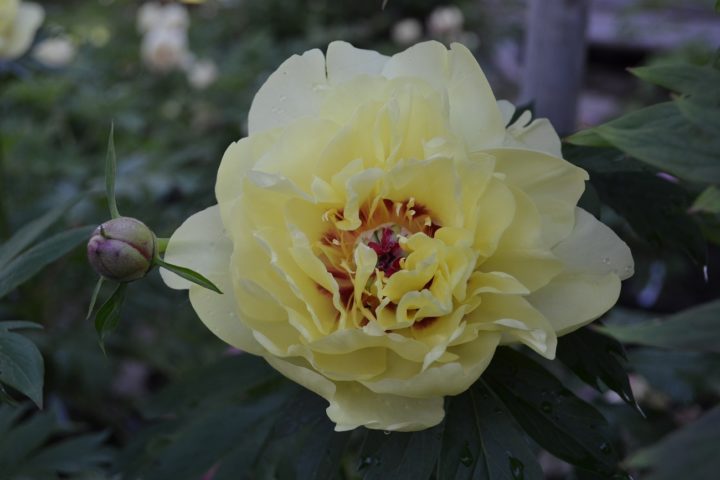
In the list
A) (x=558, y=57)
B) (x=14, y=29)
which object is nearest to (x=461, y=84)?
(x=558, y=57)

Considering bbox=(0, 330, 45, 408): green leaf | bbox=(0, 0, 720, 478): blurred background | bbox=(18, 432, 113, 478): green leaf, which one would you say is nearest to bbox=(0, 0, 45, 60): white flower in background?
bbox=(0, 0, 720, 478): blurred background

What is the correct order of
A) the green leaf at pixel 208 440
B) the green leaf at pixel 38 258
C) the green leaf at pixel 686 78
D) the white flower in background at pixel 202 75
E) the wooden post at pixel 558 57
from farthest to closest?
the white flower in background at pixel 202 75 → the wooden post at pixel 558 57 → the green leaf at pixel 208 440 → the green leaf at pixel 38 258 → the green leaf at pixel 686 78

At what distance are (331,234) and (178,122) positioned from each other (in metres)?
2.10

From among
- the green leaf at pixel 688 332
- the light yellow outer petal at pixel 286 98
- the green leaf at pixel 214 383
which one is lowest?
the green leaf at pixel 214 383

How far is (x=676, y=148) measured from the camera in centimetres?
42

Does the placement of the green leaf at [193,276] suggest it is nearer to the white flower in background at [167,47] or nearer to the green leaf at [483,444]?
the green leaf at [483,444]

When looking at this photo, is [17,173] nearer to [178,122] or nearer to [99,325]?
[178,122]

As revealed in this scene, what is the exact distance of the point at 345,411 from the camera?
52 cm

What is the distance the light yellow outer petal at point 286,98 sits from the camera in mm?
584

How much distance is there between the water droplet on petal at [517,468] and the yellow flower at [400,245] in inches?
2.7

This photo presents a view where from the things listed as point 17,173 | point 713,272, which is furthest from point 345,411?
point 713,272

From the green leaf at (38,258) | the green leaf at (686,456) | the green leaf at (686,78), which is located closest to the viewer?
the green leaf at (686,456)

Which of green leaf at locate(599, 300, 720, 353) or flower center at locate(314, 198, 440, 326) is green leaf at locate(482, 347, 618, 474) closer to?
flower center at locate(314, 198, 440, 326)

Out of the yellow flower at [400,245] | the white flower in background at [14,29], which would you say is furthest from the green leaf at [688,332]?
the white flower in background at [14,29]
